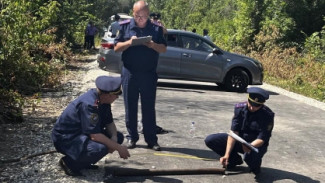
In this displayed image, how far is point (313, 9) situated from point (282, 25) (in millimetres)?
1874

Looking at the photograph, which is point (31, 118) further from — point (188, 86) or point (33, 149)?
point (188, 86)

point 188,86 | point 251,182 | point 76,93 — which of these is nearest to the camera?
point 251,182

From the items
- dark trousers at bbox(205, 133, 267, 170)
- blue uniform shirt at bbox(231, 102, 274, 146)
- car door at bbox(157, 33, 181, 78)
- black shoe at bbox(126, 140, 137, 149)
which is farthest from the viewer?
car door at bbox(157, 33, 181, 78)

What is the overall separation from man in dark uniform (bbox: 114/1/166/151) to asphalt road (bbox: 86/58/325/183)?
1.26 feet

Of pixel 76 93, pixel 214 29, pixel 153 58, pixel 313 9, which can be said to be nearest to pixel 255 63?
pixel 76 93

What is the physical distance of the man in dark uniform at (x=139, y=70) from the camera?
585 centimetres

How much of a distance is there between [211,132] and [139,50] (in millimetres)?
2395

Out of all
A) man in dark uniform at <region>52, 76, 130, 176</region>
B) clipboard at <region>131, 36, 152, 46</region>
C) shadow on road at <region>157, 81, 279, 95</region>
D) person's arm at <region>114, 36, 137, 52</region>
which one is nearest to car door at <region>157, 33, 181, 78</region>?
shadow on road at <region>157, 81, 279, 95</region>

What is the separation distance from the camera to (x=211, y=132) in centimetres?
757

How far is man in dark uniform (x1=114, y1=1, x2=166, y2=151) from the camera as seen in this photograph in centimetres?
585

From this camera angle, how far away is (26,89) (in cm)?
929

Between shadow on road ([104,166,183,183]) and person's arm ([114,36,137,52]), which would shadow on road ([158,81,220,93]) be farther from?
shadow on road ([104,166,183,183])

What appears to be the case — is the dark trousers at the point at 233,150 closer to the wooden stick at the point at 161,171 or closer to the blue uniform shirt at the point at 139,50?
the wooden stick at the point at 161,171

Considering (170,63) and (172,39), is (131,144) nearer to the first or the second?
(170,63)
